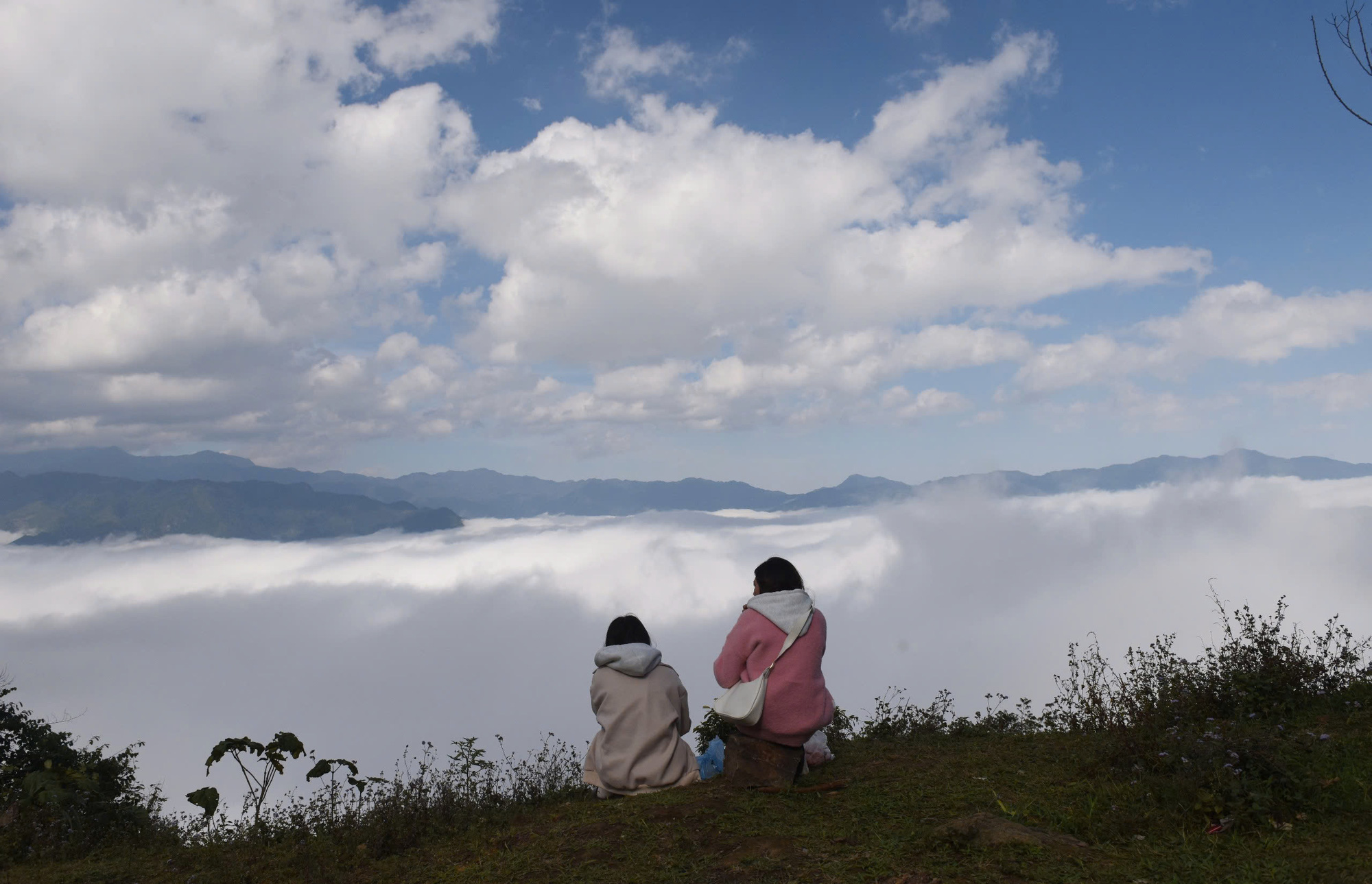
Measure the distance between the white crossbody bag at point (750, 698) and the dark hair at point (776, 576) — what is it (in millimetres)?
295

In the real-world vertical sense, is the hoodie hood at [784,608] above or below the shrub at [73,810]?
above

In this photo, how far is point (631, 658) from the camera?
25.0 feet

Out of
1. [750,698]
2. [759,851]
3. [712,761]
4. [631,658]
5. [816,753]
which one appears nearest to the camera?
[759,851]

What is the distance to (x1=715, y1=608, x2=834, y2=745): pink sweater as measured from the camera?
675cm

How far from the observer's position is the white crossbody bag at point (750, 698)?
21.9ft

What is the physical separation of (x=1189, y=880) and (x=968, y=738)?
5.25 m

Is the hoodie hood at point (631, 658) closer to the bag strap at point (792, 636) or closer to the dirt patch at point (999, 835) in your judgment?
the bag strap at point (792, 636)

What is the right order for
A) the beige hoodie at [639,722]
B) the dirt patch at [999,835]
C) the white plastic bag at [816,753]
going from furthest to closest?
the white plastic bag at [816,753]
the beige hoodie at [639,722]
the dirt patch at [999,835]

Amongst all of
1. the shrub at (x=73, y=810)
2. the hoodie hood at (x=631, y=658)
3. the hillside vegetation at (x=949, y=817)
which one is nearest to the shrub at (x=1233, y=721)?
the hillside vegetation at (x=949, y=817)

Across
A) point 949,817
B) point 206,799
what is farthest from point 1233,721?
point 206,799

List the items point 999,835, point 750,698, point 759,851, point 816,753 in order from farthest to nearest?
point 816,753, point 750,698, point 759,851, point 999,835

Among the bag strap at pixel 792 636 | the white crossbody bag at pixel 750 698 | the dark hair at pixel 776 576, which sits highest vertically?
the dark hair at pixel 776 576

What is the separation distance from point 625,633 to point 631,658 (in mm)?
414

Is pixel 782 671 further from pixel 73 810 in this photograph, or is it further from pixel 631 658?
pixel 73 810
